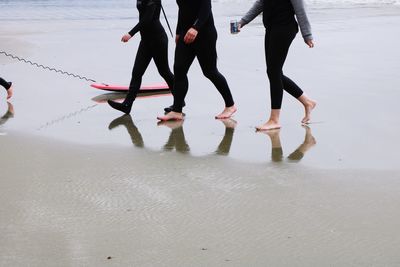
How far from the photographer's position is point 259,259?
363cm

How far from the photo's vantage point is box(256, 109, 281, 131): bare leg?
6.53m

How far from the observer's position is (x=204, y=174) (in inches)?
204

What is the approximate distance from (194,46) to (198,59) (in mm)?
164

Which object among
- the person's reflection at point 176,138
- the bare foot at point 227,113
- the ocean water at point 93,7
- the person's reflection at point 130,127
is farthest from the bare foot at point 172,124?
the ocean water at point 93,7

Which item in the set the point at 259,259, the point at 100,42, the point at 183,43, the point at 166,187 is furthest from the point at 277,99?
the point at 100,42

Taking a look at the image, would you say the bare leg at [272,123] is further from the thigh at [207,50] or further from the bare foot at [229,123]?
the thigh at [207,50]

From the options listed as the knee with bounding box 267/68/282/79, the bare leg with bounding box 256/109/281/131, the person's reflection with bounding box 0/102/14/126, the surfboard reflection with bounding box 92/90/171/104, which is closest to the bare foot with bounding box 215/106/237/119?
the bare leg with bounding box 256/109/281/131

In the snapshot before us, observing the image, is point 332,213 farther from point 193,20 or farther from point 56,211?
point 193,20

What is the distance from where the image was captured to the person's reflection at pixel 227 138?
231 inches

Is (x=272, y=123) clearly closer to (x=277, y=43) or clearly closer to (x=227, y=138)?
(x=227, y=138)

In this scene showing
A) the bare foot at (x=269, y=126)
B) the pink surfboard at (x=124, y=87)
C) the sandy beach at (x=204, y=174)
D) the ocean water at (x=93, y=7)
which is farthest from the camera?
the ocean water at (x=93, y=7)

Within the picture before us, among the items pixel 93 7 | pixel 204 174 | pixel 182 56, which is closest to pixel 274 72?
pixel 182 56

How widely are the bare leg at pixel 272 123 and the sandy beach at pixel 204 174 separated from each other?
0.27ft

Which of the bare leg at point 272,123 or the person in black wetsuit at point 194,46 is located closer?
the bare leg at point 272,123
